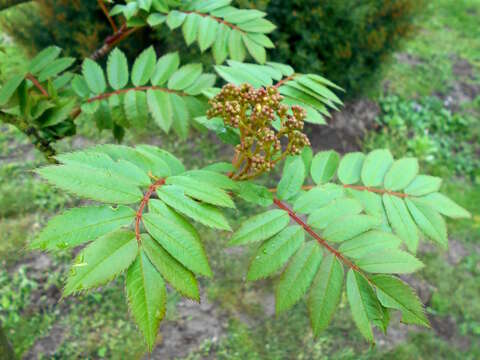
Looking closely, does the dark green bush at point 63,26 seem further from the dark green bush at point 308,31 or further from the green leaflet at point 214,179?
the green leaflet at point 214,179

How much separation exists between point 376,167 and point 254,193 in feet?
2.00

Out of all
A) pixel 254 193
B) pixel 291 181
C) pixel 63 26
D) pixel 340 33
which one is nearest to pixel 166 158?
pixel 254 193

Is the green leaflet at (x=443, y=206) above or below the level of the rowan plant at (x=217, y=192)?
below

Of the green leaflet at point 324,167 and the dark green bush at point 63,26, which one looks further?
the dark green bush at point 63,26

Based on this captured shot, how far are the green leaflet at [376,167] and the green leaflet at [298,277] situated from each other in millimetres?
539

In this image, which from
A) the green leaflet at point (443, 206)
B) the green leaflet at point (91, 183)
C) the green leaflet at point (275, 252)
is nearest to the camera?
the green leaflet at point (91, 183)

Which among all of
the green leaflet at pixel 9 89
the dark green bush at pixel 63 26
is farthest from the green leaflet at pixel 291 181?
the dark green bush at pixel 63 26

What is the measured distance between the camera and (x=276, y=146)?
4.14 ft

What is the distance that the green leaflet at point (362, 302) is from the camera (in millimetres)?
1113

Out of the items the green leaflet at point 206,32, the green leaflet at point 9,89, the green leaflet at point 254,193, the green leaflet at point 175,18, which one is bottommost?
the green leaflet at point 254,193

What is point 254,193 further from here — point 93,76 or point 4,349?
point 4,349

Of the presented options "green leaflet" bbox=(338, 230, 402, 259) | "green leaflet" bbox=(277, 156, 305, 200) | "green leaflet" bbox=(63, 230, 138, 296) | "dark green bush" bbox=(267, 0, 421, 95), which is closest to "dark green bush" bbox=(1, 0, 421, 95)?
"dark green bush" bbox=(267, 0, 421, 95)

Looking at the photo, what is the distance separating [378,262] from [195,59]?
3403 millimetres

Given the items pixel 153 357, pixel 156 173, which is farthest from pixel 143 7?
pixel 153 357
